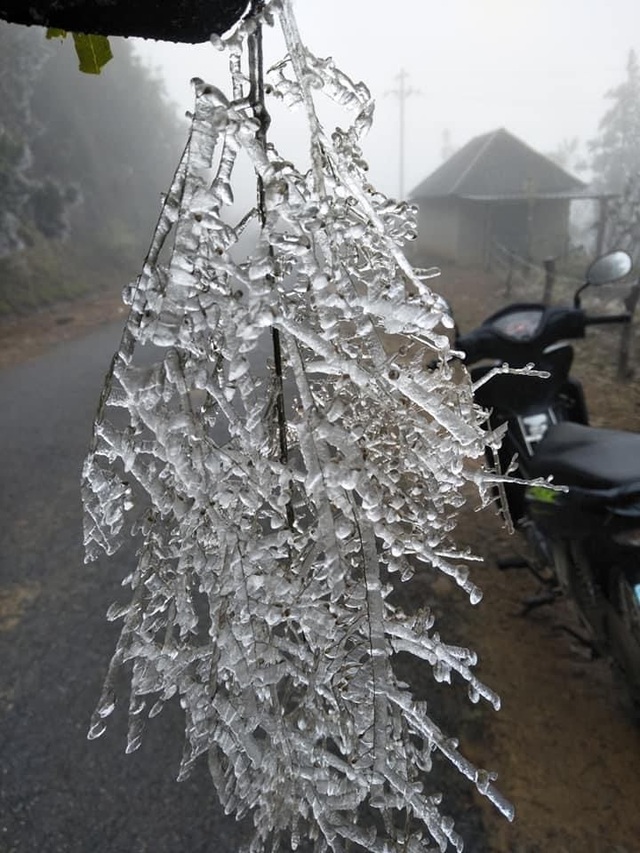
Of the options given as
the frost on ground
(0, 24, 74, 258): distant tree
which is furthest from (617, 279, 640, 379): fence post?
(0, 24, 74, 258): distant tree

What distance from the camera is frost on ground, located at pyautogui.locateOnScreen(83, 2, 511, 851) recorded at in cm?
71

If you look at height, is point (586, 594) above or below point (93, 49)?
below

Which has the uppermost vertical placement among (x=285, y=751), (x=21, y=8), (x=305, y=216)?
(x=21, y=8)

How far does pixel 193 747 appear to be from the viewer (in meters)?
1.04

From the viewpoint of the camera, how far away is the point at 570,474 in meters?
2.35

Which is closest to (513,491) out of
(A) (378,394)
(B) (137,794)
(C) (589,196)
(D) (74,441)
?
(B) (137,794)

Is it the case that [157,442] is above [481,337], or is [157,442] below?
above

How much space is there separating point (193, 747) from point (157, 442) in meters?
0.63

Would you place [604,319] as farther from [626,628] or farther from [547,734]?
[547,734]

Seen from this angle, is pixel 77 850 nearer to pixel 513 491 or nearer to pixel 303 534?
pixel 303 534

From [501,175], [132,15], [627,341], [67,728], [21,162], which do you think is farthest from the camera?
[501,175]

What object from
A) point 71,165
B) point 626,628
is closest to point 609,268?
point 626,628

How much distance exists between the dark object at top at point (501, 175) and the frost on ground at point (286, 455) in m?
23.7

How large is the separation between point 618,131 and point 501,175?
20.9 m
